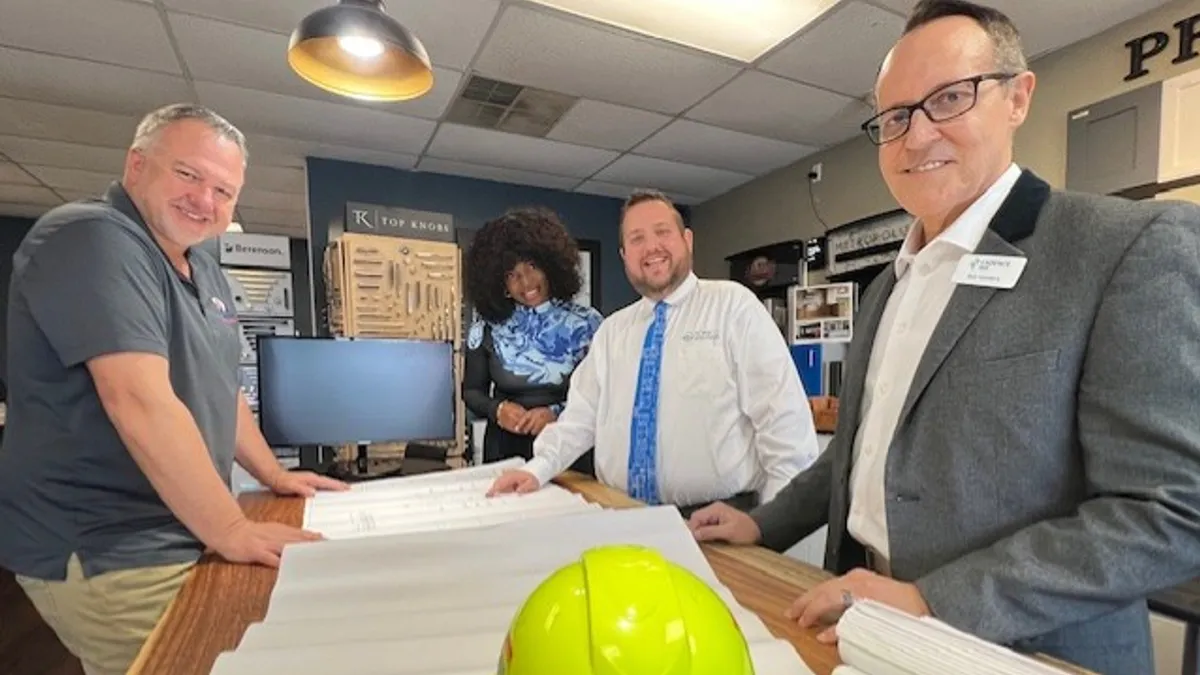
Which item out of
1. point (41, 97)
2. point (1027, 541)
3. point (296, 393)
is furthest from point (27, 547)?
point (41, 97)

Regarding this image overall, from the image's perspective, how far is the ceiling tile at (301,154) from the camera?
4133 millimetres

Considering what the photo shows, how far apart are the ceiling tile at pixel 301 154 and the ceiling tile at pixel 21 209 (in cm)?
313

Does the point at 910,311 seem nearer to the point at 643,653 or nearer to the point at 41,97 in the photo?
the point at 643,653

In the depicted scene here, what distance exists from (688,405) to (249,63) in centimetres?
290

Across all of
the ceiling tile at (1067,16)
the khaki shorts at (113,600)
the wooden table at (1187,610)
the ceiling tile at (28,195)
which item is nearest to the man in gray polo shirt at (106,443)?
the khaki shorts at (113,600)

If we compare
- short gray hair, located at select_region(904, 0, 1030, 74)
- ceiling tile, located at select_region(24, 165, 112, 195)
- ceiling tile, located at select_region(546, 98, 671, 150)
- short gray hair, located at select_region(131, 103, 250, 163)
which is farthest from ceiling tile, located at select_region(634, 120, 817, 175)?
ceiling tile, located at select_region(24, 165, 112, 195)

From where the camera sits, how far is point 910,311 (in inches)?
36.2

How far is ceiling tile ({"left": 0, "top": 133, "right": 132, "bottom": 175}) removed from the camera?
4.10 meters

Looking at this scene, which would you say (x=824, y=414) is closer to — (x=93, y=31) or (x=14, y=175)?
(x=93, y=31)

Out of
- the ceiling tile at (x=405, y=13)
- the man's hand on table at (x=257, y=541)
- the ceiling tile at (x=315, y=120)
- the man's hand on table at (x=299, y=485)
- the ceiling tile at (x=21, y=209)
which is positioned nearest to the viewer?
the man's hand on table at (x=257, y=541)

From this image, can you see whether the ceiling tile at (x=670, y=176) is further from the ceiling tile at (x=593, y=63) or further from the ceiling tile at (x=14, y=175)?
the ceiling tile at (x=14, y=175)

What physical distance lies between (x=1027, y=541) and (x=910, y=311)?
1.24 feet

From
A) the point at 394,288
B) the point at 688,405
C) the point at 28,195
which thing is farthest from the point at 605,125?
the point at 28,195

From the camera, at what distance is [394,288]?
3.77 metres
